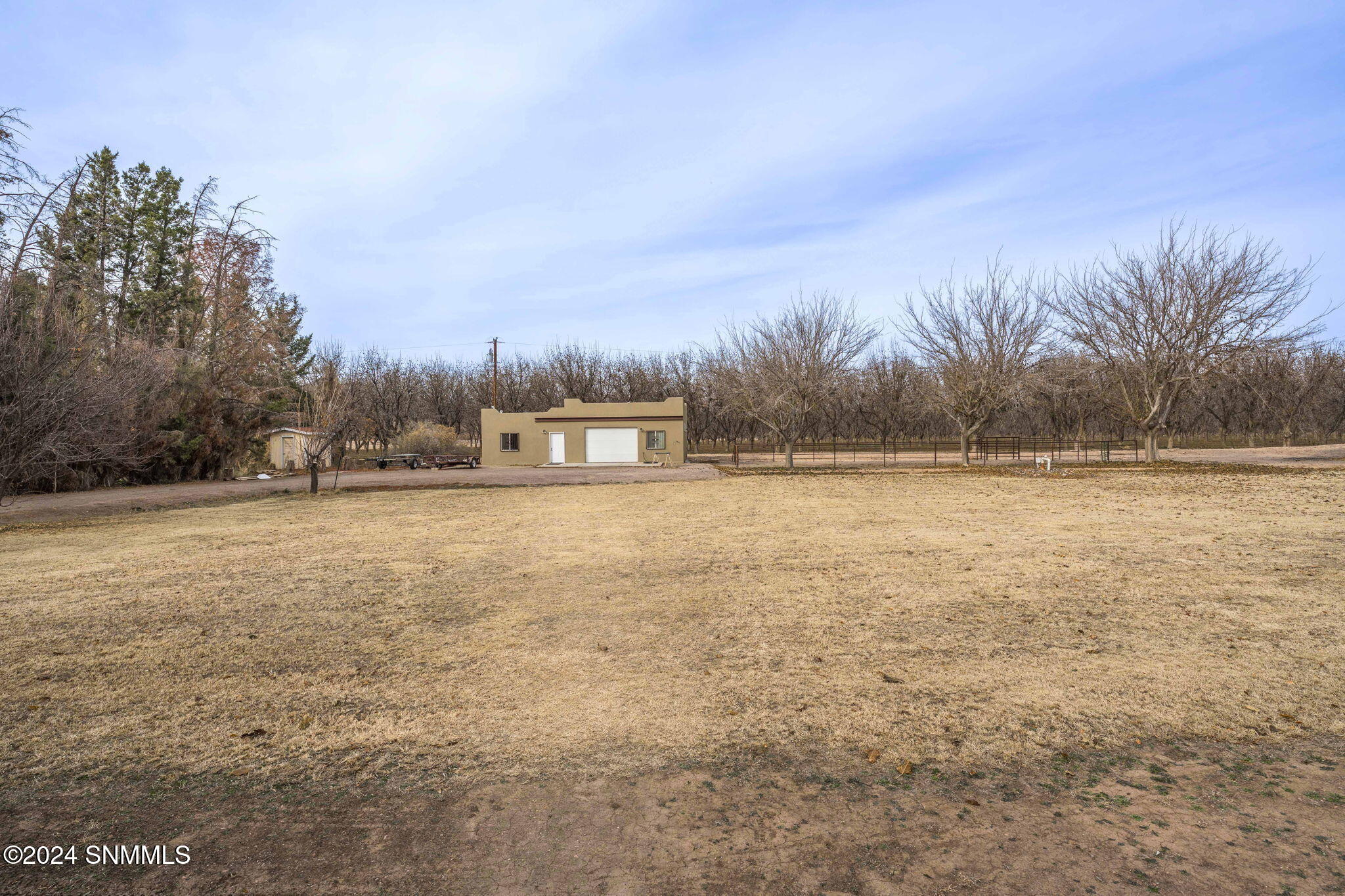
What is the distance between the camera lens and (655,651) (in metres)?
5.30

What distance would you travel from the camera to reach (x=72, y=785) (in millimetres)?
3328

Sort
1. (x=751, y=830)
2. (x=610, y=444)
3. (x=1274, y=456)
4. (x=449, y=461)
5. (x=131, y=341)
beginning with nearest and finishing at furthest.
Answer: (x=751, y=830)
(x=131, y=341)
(x=1274, y=456)
(x=449, y=461)
(x=610, y=444)

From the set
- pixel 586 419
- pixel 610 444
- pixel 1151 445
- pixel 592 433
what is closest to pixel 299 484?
pixel 586 419

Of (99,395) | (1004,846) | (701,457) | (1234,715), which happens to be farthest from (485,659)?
(701,457)

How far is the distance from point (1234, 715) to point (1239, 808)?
1.19 metres

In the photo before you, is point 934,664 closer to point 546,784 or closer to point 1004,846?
point 1004,846

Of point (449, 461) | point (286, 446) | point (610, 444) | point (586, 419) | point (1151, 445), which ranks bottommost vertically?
point (449, 461)

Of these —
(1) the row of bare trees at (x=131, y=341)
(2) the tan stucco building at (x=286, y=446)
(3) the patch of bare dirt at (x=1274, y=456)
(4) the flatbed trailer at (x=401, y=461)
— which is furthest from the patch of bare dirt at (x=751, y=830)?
(4) the flatbed trailer at (x=401, y=461)

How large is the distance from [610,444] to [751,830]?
34.2 metres

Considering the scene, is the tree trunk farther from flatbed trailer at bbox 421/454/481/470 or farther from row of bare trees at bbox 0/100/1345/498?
flatbed trailer at bbox 421/454/481/470

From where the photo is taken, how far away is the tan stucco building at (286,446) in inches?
1303

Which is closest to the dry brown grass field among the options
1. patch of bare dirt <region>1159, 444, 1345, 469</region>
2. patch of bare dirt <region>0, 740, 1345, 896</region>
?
patch of bare dirt <region>0, 740, 1345, 896</region>

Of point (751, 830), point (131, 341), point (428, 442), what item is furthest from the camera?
point (428, 442)

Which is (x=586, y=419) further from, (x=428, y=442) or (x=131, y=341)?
(x=131, y=341)
